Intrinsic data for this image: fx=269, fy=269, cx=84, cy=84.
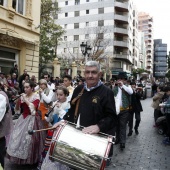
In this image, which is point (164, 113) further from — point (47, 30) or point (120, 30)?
point (120, 30)

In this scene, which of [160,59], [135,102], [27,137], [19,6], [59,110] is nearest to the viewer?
[59,110]

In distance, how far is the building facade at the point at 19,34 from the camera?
15.5 m

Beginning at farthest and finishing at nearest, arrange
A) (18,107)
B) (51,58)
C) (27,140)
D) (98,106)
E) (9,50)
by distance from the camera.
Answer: (51,58), (9,50), (18,107), (27,140), (98,106)

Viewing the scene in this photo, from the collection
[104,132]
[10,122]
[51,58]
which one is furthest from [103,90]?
[51,58]

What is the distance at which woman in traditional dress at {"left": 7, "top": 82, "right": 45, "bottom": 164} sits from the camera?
523cm

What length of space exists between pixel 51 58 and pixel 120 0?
29844 millimetres

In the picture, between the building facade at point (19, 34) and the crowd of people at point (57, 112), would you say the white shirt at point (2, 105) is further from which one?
the building facade at point (19, 34)

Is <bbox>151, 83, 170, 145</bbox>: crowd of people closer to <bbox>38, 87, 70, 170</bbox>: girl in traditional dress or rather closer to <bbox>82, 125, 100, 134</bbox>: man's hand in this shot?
<bbox>38, 87, 70, 170</bbox>: girl in traditional dress

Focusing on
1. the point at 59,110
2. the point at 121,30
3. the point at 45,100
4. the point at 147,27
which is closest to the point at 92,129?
the point at 59,110

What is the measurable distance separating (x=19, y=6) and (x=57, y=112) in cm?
1378

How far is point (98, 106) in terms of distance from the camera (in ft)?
10.7

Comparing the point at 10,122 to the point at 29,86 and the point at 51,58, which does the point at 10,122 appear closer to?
the point at 29,86

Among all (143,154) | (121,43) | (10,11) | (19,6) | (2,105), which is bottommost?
(143,154)

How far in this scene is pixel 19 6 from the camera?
17.3 metres
